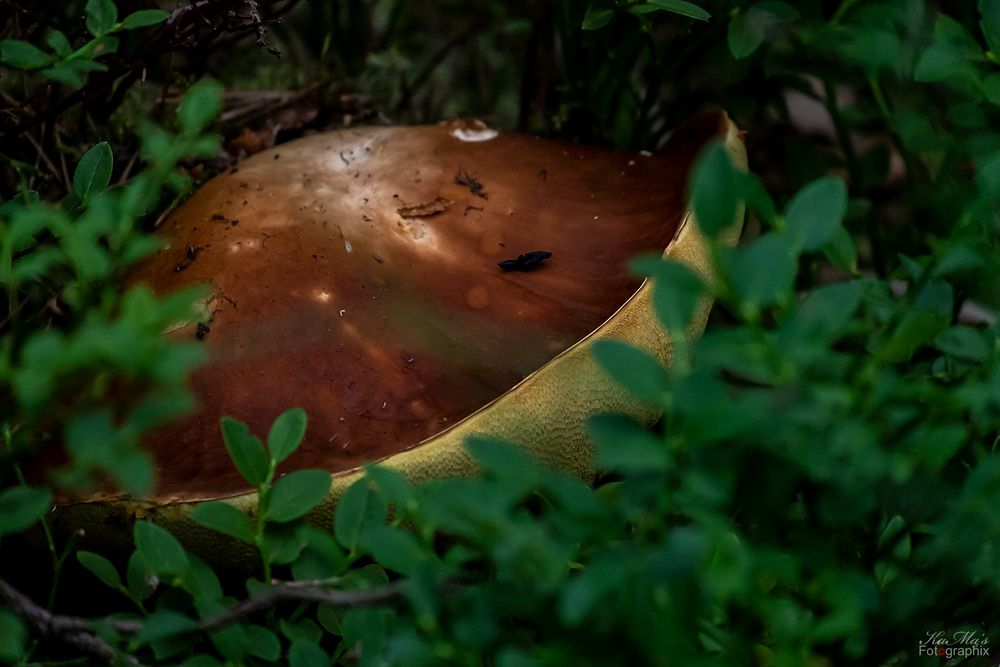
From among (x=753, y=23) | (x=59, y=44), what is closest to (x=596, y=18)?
(x=753, y=23)

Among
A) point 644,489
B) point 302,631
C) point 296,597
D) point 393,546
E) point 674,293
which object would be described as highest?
point 674,293

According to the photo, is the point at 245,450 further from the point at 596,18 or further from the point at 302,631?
the point at 596,18

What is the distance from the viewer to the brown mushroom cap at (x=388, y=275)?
1.12m

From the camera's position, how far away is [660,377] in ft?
2.24

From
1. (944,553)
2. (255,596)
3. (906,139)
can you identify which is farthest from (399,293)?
(906,139)

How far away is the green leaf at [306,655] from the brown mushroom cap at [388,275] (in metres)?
0.21

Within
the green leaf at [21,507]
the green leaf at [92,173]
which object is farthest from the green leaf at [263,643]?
the green leaf at [92,173]

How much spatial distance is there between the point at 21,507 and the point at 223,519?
6.9 inches

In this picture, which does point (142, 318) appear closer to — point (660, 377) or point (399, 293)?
point (660, 377)

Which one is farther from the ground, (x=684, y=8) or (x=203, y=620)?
(x=684, y=8)

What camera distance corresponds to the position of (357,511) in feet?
2.92

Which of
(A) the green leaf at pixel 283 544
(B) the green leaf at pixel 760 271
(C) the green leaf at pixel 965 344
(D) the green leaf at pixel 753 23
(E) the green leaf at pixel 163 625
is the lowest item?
(A) the green leaf at pixel 283 544

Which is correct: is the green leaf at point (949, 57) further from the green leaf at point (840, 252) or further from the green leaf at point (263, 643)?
the green leaf at point (263, 643)

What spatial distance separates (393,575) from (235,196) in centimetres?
58
